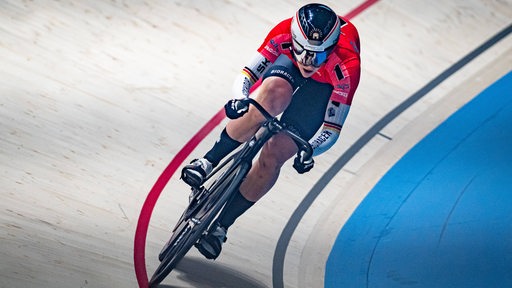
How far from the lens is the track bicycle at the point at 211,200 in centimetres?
430

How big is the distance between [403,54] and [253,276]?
2.55 m

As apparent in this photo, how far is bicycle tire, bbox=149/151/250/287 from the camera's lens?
14.4ft

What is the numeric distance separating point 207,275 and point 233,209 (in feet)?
1.27

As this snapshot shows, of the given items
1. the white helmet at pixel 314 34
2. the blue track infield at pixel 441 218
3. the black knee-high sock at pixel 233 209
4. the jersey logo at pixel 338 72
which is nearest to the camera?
the white helmet at pixel 314 34

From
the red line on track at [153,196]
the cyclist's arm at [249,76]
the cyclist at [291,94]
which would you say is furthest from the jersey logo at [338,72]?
the red line on track at [153,196]

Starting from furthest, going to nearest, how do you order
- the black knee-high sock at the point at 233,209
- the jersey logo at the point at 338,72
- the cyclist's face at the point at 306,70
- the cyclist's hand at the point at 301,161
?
Result: the black knee-high sock at the point at 233,209 → the jersey logo at the point at 338,72 → the cyclist's face at the point at 306,70 → the cyclist's hand at the point at 301,161

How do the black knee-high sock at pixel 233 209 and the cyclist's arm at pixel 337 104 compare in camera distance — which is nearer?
the cyclist's arm at pixel 337 104

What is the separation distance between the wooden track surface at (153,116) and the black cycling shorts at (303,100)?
88 cm

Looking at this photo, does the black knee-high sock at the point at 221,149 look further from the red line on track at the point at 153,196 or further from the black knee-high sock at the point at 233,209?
the red line on track at the point at 153,196

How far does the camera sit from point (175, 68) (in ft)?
19.4

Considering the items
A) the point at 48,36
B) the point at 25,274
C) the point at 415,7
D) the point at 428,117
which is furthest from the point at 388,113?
the point at 25,274

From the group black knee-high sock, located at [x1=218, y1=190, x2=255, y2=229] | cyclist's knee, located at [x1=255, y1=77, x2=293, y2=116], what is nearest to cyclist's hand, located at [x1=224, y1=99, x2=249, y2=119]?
cyclist's knee, located at [x1=255, y1=77, x2=293, y2=116]

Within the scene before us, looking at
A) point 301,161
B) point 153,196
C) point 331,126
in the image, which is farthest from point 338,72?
point 153,196

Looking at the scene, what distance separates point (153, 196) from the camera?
5.16 m
